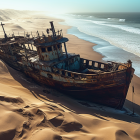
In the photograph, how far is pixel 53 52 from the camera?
11.1 metres

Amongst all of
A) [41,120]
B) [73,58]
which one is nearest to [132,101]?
[73,58]

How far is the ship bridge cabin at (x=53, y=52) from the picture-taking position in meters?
10.4

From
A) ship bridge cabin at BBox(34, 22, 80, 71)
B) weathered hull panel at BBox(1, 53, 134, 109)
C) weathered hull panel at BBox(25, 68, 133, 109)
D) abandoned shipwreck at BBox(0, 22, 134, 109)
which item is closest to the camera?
weathered hull panel at BBox(1, 53, 134, 109)

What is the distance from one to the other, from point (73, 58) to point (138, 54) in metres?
14.3

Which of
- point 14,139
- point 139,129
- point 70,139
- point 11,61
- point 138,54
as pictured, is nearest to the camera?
point 14,139

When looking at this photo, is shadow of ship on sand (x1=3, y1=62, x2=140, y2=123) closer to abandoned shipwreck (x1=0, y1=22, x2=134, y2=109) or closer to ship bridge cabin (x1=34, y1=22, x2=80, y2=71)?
abandoned shipwreck (x1=0, y1=22, x2=134, y2=109)

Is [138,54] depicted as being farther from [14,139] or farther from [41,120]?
[14,139]

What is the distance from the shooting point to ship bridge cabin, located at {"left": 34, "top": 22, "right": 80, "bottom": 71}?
10.4m

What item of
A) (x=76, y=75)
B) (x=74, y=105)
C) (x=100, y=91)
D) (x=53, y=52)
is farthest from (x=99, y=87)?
(x=53, y=52)

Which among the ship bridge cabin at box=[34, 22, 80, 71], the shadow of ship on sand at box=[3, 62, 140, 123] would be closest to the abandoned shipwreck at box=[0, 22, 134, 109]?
the ship bridge cabin at box=[34, 22, 80, 71]

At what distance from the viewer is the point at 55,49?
1107 centimetres

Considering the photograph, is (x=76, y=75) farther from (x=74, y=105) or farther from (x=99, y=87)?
(x=74, y=105)

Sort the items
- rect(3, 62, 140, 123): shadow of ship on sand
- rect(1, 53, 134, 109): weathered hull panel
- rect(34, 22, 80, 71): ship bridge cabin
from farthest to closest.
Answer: rect(34, 22, 80, 71): ship bridge cabin
rect(1, 53, 134, 109): weathered hull panel
rect(3, 62, 140, 123): shadow of ship on sand

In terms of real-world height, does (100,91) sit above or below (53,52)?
below
